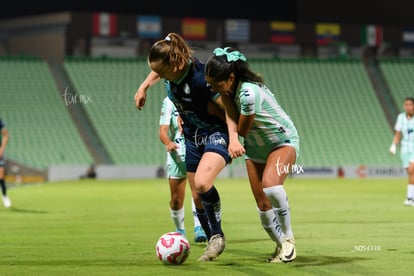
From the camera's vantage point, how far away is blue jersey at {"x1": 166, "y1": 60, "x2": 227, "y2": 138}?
30.8ft

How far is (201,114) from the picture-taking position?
31.3 feet

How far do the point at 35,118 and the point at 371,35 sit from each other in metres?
19.0

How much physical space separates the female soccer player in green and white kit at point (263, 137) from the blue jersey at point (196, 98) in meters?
0.30

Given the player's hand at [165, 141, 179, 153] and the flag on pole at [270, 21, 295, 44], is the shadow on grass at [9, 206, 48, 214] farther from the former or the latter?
the flag on pole at [270, 21, 295, 44]

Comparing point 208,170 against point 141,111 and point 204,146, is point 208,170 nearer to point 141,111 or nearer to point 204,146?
point 204,146

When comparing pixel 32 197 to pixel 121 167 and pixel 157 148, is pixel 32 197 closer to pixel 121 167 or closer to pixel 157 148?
pixel 121 167

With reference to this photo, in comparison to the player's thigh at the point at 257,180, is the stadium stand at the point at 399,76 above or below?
below

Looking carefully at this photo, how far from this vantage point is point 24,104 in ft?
148

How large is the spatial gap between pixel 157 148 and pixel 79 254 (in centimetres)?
3330

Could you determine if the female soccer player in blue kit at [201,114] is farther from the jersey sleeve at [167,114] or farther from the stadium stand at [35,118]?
the stadium stand at [35,118]

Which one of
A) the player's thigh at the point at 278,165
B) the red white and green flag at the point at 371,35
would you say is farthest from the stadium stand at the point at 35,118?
the player's thigh at the point at 278,165

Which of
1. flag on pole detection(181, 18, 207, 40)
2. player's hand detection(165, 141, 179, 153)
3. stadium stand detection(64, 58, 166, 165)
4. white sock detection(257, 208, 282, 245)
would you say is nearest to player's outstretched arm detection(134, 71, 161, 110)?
white sock detection(257, 208, 282, 245)

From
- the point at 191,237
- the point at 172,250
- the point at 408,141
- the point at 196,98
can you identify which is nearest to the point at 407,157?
the point at 408,141

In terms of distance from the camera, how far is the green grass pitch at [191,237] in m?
9.12
